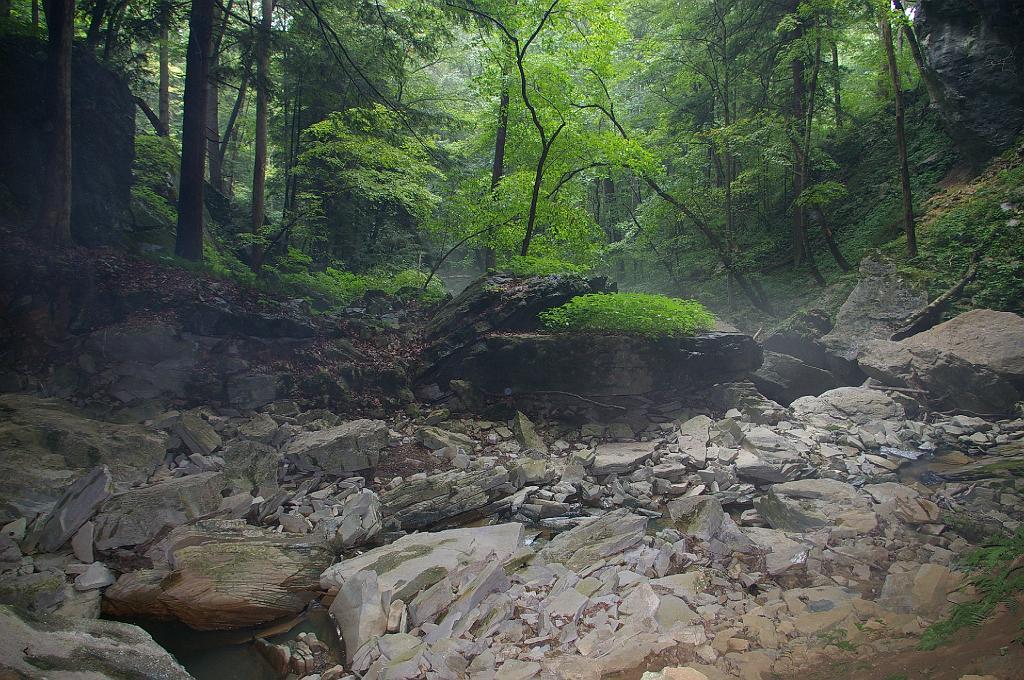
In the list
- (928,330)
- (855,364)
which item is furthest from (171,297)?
(928,330)

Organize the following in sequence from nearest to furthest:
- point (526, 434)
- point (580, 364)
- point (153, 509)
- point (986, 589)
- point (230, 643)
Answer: point (986, 589)
point (230, 643)
point (153, 509)
point (526, 434)
point (580, 364)

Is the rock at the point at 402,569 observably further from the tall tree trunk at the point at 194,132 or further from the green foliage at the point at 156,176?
the green foliage at the point at 156,176

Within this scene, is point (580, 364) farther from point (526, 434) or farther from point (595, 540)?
point (595, 540)

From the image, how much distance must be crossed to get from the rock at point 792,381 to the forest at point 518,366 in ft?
0.26

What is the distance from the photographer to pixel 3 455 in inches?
208

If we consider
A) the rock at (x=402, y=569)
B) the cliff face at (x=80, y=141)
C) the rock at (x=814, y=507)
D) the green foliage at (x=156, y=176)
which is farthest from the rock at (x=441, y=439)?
the green foliage at (x=156, y=176)

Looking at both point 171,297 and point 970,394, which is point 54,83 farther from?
point 970,394

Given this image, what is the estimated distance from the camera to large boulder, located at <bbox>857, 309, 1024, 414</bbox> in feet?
23.9

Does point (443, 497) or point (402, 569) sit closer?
point (402, 569)

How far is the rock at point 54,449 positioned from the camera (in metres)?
5.05

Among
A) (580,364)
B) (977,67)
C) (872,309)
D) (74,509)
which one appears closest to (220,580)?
(74,509)

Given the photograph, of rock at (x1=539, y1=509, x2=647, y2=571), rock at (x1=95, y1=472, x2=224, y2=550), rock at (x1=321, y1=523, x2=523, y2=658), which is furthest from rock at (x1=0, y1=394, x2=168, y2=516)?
rock at (x1=539, y1=509, x2=647, y2=571)

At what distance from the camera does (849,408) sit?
27.2ft

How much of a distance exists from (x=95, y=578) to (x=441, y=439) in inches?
176
